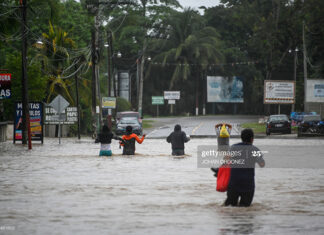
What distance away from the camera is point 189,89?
305 feet

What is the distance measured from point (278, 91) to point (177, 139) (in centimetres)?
4329

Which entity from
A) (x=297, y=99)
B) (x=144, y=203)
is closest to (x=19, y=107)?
(x=144, y=203)

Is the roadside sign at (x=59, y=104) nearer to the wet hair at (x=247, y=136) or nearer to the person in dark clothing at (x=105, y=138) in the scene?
the person in dark clothing at (x=105, y=138)

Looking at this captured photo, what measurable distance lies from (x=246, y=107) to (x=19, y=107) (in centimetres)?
6248

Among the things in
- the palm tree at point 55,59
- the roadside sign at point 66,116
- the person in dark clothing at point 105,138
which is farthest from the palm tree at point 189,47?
the person in dark clothing at point 105,138

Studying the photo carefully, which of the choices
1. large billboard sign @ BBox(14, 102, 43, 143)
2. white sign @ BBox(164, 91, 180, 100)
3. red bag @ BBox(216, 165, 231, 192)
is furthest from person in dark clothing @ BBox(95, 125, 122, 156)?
white sign @ BBox(164, 91, 180, 100)

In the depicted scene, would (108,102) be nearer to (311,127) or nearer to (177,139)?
(311,127)

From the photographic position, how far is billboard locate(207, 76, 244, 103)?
93.4m

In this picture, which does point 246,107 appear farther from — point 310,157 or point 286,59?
point 310,157

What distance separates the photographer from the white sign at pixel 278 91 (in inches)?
2635

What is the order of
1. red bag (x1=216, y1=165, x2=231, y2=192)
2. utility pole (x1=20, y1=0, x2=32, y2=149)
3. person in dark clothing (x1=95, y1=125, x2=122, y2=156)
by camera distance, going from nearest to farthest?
1. red bag (x1=216, y1=165, x2=231, y2=192)
2. person in dark clothing (x1=95, y1=125, x2=122, y2=156)
3. utility pole (x1=20, y1=0, x2=32, y2=149)

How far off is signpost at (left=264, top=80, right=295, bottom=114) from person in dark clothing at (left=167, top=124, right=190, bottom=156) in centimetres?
4188

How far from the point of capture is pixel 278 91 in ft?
220

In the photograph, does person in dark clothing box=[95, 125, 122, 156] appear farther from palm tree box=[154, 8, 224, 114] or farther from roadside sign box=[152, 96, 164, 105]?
roadside sign box=[152, 96, 164, 105]
